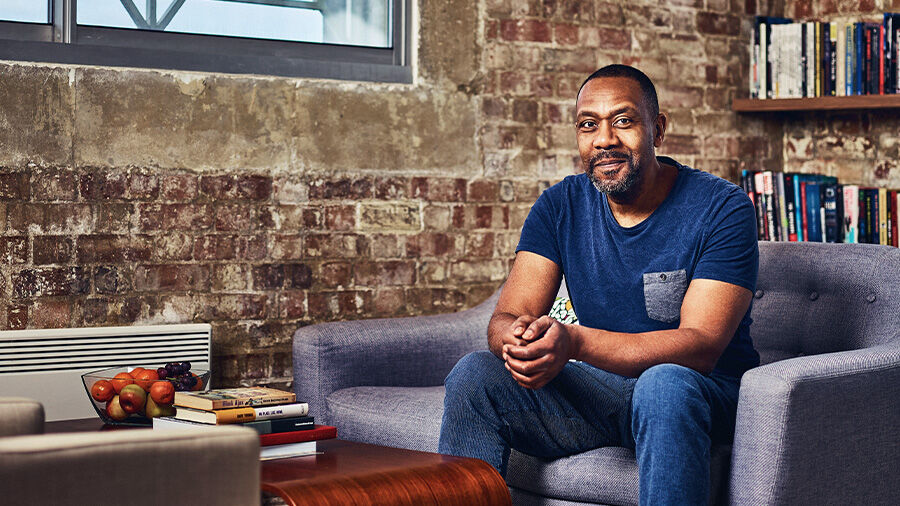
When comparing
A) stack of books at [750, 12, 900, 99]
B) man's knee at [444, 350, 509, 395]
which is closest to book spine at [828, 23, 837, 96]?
stack of books at [750, 12, 900, 99]

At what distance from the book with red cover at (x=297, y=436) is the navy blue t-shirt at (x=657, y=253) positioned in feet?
2.30

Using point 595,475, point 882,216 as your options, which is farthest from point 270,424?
point 882,216

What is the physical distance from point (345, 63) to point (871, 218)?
1988 mm

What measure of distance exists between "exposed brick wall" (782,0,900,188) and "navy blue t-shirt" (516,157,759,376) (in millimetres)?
1872

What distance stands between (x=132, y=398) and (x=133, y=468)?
1.06 metres

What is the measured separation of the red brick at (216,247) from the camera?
11.1ft

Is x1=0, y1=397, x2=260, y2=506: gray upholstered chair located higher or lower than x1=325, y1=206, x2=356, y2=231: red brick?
lower

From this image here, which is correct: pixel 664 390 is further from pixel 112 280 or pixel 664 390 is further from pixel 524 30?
pixel 524 30

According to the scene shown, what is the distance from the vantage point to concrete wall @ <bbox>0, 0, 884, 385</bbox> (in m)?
3.18

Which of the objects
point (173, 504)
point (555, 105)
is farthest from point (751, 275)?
point (555, 105)

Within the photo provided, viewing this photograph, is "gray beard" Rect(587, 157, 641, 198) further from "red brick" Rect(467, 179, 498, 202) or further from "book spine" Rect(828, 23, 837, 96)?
"book spine" Rect(828, 23, 837, 96)

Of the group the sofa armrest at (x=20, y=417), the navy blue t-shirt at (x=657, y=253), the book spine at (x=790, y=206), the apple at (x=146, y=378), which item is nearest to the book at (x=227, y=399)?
the apple at (x=146, y=378)

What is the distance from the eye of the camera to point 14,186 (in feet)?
10.2

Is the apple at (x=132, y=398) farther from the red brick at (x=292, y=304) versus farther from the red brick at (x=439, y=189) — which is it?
the red brick at (x=439, y=189)
